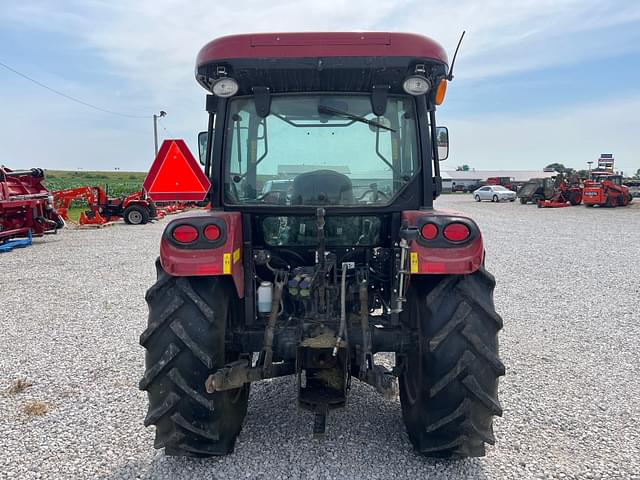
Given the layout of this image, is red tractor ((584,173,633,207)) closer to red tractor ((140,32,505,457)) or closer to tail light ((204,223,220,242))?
red tractor ((140,32,505,457))

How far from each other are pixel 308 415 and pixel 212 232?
1.62 metres

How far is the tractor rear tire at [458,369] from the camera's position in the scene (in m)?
2.84

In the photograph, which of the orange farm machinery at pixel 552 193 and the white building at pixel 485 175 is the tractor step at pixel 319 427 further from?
the white building at pixel 485 175

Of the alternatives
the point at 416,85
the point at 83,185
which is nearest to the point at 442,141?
the point at 416,85

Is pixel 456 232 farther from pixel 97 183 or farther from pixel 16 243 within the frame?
pixel 97 183

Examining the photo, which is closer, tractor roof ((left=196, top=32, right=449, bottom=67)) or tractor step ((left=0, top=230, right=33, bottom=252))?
tractor roof ((left=196, top=32, right=449, bottom=67))

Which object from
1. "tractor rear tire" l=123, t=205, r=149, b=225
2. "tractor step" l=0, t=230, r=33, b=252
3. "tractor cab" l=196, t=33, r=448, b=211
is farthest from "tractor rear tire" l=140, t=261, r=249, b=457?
"tractor rear tire" l=123, t=205, r=149, b=225

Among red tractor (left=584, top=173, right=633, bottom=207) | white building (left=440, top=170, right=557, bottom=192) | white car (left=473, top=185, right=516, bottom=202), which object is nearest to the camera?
red tractor (left=584, top=173, right=633, bottom=207)

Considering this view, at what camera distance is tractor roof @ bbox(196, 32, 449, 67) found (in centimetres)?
296

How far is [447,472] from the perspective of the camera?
116 inches

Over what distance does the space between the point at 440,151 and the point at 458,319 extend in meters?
1.26

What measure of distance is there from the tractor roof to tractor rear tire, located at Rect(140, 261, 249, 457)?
53.0 inches

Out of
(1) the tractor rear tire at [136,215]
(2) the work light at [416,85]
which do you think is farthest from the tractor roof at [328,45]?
(1) the tractor rear tire at [136,215]

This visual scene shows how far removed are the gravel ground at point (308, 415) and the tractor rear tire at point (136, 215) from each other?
38.6ft
